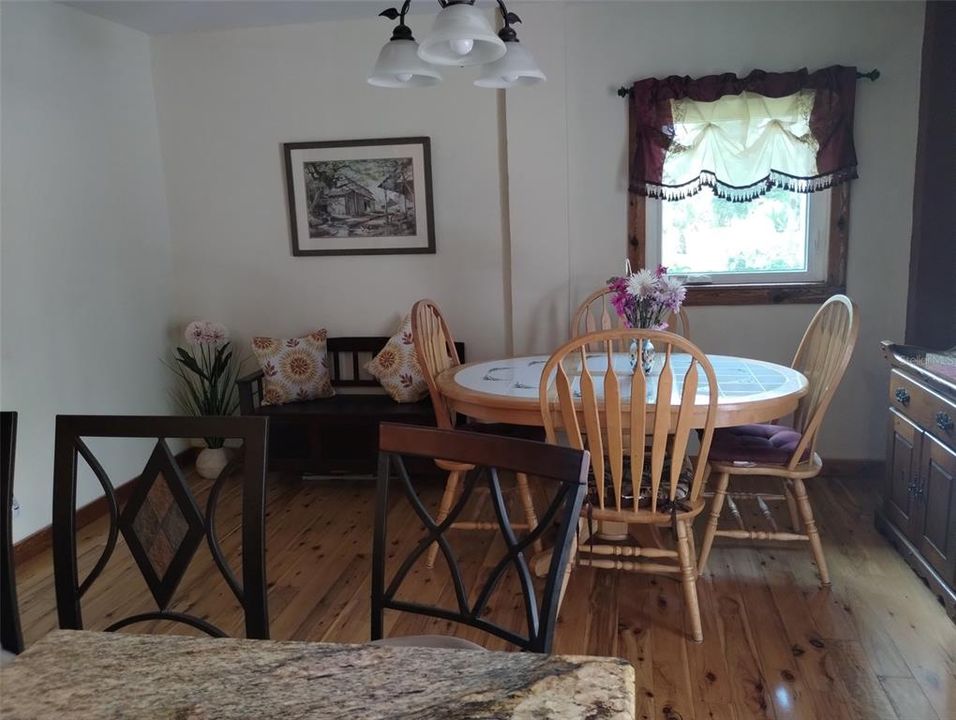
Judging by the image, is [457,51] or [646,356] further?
[646,356]

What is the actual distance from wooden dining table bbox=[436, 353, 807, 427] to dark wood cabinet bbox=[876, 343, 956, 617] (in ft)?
1.34

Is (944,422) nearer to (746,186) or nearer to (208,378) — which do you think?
(746,186)

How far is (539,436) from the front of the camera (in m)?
2.88

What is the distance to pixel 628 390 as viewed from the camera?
2.45m

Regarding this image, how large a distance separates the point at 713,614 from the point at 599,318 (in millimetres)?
1667

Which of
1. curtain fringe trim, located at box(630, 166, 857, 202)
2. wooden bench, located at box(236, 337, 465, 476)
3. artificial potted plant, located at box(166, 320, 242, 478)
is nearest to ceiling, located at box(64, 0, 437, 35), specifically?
curtain fringe trim, located at box(630, 166, 857, 202)

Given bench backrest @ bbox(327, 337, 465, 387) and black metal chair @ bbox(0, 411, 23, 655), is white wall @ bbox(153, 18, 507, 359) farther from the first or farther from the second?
black metal chair @ bbox(0, 411, 23, 655)

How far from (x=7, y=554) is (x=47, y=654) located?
0.48 metres

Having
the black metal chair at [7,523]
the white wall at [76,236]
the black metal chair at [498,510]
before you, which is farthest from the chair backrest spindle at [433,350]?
the white wall at [76,236]

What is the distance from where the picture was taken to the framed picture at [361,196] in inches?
147

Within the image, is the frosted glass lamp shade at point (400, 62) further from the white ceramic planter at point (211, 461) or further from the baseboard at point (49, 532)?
the white ceramic planter at point (211, 461)

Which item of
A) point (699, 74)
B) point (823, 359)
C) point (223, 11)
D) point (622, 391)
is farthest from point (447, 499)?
point (223, 11)

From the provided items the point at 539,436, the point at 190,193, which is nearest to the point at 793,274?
the point at 539,436

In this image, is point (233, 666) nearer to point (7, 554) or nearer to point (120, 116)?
point (7, 554)
